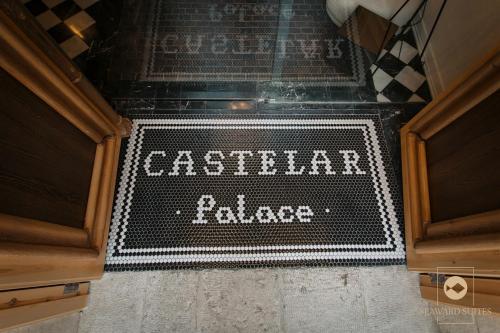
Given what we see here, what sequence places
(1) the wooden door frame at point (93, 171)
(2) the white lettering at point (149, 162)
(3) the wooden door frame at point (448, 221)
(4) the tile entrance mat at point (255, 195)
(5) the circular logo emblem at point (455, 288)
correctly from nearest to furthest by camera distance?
(1) the wooden door frame at point (93, 171) → (3) the wooden door frame at point (448, 221) → (5) the circular logo emblem at point (455, 288) → (4) the tile entrance mat at point (255, 195) → (2) the white lettering at point (149, 162)

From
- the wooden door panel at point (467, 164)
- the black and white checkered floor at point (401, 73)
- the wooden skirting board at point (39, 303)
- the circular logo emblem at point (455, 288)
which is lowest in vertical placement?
the wooden skirting board at point (39, 303)

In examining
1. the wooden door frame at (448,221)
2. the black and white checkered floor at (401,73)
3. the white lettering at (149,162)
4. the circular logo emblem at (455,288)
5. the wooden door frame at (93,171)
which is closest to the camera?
the wooden door frame at (93,171)

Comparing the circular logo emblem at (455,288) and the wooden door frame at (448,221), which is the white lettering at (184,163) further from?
the circular logo emblem at (455,288)

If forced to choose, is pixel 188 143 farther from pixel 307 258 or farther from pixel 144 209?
pixel 307 258

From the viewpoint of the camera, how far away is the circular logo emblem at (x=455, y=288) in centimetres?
108

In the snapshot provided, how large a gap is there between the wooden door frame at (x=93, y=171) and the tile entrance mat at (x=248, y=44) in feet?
1.68

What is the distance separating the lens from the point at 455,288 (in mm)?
1109

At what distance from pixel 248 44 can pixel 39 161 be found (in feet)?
3.80

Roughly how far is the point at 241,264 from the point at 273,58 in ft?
3.40

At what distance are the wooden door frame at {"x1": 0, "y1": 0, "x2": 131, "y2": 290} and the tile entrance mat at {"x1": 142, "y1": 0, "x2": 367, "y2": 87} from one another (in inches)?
20.2

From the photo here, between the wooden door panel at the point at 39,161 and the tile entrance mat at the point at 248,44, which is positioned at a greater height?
the tile entrance mat at the point at 248,44

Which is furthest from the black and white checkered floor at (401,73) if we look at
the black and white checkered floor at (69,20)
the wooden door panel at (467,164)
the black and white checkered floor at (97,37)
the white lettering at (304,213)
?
the black and white checkered floor at (69,20)

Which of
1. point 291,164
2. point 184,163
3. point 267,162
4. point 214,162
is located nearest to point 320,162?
point 291,164

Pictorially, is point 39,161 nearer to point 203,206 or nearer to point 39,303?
point 39,303
